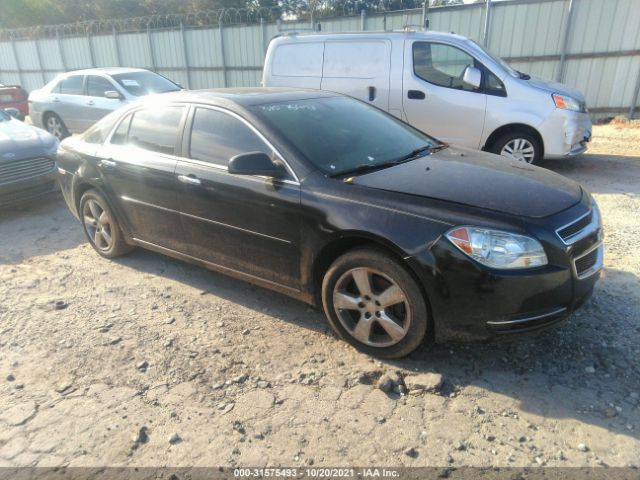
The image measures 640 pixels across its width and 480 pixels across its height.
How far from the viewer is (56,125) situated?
11234 mm

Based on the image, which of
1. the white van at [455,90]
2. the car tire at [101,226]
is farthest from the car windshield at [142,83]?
the car tire at [101,226]

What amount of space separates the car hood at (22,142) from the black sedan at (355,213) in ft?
9.21

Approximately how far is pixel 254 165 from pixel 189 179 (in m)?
0.82

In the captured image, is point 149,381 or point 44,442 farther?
point 149,381

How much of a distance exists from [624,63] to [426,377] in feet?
37.6

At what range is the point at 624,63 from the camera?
11.2m

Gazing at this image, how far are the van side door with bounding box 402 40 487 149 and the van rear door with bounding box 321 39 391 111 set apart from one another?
33 cm

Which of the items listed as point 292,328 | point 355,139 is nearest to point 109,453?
point 292,328

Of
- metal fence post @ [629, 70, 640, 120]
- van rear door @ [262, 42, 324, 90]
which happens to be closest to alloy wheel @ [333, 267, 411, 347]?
van rear door @ [262, 42, 324, 90]

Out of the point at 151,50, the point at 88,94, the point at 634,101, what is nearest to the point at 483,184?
the point at 88,94

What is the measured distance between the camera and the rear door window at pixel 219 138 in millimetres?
3519

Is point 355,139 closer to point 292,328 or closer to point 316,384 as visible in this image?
point 292,328

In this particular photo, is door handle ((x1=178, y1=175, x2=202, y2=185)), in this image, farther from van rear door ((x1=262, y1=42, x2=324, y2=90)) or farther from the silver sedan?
the silver sedan

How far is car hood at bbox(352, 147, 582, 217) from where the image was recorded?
9.39ft
